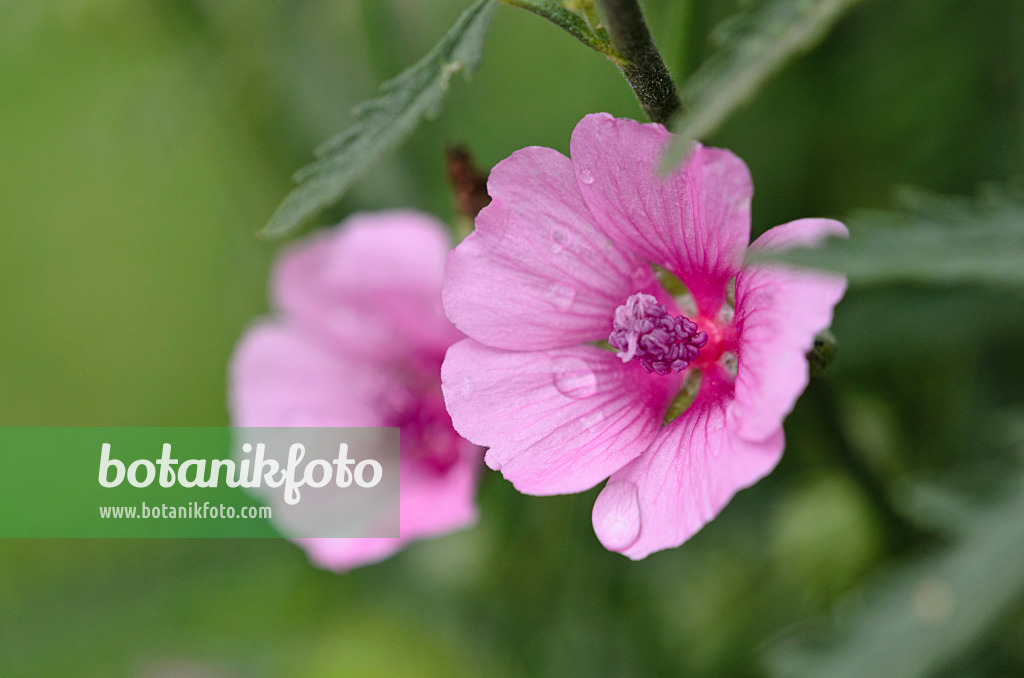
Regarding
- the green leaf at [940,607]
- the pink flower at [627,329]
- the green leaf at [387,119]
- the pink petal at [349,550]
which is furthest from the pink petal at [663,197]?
the pink petal at [349,550]

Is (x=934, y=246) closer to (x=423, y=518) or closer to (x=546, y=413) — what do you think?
(x=546, y=413)

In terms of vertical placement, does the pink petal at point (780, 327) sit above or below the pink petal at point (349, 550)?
below

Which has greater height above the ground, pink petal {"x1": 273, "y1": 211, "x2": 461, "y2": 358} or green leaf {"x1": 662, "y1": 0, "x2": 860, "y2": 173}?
pink petal {"x1": 273, "y1": 211, "x2": 461, "y2": 358}

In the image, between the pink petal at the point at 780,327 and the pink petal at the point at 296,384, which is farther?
the pink petal at the point at 296,384

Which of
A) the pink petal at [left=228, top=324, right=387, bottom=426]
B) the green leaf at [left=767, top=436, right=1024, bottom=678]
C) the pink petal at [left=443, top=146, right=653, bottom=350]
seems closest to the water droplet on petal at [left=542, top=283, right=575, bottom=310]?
the pink petal at [left=443, top=146, right=653, bottom=350]

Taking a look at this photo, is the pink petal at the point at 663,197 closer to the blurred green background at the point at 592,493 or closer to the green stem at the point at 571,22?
the green stem at the point at 571,22

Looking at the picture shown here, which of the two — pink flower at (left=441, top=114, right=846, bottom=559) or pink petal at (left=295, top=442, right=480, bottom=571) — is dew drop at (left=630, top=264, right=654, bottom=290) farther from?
pink petal at (left=295, top=442, right=480, bottom=571)

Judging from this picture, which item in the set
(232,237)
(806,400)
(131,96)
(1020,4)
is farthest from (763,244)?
(232,237)

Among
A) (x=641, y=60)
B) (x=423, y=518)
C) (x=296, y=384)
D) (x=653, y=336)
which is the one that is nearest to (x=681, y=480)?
(x=653, y=336)
